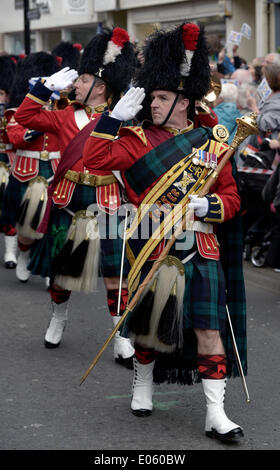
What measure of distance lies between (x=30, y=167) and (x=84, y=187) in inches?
83.1

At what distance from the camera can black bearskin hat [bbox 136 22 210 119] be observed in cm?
461

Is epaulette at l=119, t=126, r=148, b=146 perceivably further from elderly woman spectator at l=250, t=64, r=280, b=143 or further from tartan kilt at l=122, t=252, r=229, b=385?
elderly woman spectator at l=250, t=64, r=280, b=143

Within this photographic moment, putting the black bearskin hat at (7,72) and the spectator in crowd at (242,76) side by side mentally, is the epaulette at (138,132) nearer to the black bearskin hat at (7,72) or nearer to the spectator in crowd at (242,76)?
the black bearskin hat at (7,72)

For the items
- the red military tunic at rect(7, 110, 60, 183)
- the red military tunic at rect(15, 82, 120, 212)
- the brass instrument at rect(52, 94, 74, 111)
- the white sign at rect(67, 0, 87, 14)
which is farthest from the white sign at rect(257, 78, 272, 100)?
the white sign at rect(67, 0, 87, 14)

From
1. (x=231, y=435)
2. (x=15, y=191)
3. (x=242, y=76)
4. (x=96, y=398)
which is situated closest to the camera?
(x=231, y=435)

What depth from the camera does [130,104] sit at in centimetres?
446

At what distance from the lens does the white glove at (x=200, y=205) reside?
4.39m

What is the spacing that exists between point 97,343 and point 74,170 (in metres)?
1.26

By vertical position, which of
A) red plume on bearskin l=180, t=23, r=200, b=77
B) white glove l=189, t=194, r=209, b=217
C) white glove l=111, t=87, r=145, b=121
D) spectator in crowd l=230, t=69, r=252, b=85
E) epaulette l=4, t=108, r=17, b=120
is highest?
red plume on bearskin l=180, t=23, r=200, b=77

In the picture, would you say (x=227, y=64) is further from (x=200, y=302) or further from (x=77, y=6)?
(x=77, y=6)

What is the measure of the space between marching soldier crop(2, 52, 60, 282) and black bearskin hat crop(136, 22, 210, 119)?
2.93 m

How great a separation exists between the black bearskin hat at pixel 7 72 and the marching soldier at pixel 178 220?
5.17 metres

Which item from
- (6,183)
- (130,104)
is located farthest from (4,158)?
(130,104)
